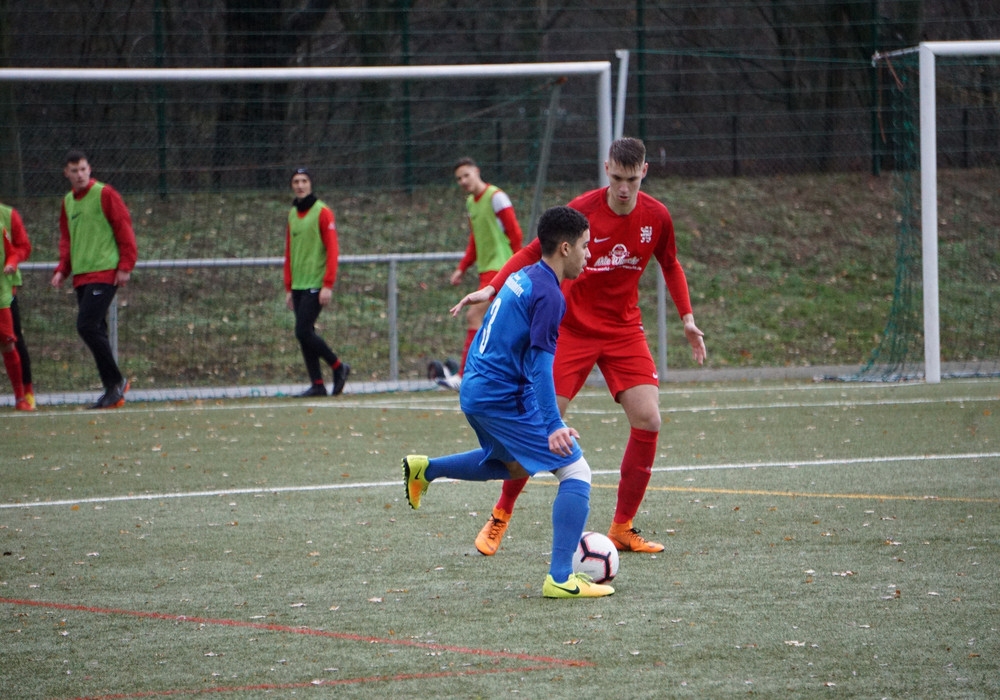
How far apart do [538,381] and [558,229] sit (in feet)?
2.05

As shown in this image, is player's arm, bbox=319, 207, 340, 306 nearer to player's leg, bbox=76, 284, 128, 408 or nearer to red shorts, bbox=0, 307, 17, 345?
player's leg, bbox=76, 284, 128, 408

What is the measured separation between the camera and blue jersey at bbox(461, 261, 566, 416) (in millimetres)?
4820

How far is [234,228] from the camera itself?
1648 centimetres

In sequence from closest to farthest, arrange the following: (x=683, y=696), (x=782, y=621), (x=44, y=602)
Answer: (x=683, y=696), (x=782, y=621), (x=44, y=602)

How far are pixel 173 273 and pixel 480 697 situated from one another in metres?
13.0

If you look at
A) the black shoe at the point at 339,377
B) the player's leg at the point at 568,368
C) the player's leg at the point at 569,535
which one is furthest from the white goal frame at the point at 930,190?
the player's leg at the point at 569,535

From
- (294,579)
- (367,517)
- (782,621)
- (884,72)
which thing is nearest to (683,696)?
(782,621)

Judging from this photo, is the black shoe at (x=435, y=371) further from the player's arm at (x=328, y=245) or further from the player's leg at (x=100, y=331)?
the player's leg at (x=100, y=331)

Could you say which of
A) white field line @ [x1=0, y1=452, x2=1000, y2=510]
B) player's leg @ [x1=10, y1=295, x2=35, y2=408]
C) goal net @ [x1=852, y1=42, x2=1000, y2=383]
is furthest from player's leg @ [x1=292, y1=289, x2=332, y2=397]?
goal net @ [x1=852, y1=42, x2=1000, y2=383]

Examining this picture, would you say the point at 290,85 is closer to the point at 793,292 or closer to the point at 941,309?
the point at 793,292

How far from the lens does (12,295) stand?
11508 millimetres

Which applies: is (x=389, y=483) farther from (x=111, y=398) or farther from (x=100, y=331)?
(x=111, y=398)

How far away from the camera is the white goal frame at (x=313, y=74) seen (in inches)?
470

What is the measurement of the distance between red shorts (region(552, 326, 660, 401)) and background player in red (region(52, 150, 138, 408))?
6840 millimetres
